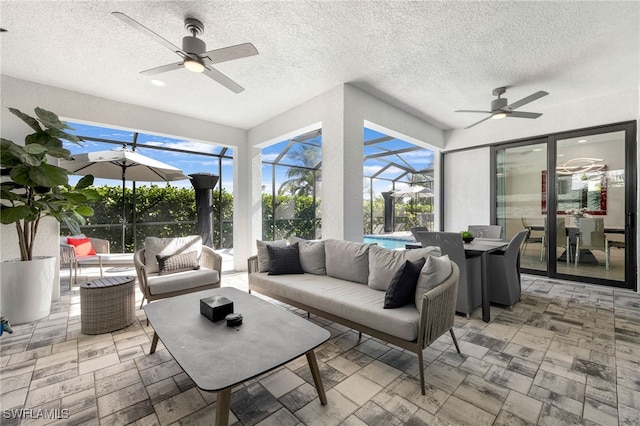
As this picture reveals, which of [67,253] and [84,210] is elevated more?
[84,210]

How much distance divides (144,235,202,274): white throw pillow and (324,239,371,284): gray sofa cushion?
194cm

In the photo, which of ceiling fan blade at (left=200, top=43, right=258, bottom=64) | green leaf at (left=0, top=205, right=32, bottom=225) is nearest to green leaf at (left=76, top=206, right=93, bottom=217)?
green leaf at (left=0, top=205, right=32, bottom=225)

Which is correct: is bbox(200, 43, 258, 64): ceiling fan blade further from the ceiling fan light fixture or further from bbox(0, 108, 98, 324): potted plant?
bbox(0, 108, 98, 324): potted plant

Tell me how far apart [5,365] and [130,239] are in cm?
427

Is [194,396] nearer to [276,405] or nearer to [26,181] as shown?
[276,405]

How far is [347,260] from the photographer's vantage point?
3.15 metres

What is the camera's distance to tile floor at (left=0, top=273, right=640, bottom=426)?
5.42 ft

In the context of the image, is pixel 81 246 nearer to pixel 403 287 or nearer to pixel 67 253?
pixel 67 253

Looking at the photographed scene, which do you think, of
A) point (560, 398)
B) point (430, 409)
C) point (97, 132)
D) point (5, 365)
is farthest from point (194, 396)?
point (97, 132)

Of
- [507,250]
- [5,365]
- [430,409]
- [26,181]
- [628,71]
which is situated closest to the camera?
[430,409]

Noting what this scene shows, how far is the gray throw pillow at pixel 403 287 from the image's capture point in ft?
7.20

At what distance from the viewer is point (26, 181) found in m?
2.78

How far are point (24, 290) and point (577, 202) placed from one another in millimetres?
8076

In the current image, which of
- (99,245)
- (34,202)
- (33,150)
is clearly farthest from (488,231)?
(99,245)
